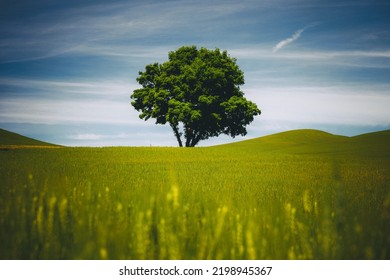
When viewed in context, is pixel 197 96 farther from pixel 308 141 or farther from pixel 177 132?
pixel 308 141

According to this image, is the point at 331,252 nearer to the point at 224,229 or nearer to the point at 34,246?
the point at 224,229

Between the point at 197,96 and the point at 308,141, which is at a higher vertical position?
the point at 197,96

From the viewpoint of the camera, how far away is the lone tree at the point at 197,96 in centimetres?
3581

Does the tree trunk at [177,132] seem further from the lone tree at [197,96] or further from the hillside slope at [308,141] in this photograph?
the hillside slope at [308,141]

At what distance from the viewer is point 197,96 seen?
37031mm

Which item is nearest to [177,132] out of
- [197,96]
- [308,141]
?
[197,96]

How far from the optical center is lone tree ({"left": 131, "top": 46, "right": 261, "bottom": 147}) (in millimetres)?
35812

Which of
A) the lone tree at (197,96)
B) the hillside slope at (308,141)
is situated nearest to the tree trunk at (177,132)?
the lone tree at (197,96)

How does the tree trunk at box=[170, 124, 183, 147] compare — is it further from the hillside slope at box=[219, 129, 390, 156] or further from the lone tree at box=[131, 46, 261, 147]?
the hillside slope at box=[219, 129, 390, 156]

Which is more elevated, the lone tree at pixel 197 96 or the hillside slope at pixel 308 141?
the lone tree at pixel 197 96
